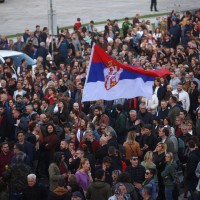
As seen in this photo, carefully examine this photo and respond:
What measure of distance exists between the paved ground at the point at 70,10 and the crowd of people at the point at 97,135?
1687cm

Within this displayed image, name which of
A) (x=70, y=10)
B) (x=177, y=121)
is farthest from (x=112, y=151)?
(x=70, y=10)

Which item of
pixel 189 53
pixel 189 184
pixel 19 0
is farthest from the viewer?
pixel 19 0

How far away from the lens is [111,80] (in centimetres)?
1775

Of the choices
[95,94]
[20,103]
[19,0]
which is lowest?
[19,0]

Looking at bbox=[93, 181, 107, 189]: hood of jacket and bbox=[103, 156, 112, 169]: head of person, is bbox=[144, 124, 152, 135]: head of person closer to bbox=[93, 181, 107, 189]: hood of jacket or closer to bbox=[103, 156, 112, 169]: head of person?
bbox=[103, 156, 112, 169]: head of person

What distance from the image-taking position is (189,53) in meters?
27.4

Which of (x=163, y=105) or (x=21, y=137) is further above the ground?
(x=21, y=137)

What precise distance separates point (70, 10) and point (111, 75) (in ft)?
105

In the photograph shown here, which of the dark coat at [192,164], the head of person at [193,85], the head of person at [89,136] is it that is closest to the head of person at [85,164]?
the head of person at [89,136]

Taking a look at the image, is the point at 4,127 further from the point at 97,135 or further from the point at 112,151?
the point at 112,151

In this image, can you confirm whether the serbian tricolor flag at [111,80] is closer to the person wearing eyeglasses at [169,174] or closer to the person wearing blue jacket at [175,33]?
the person wearing eyeglasses at [169,174]

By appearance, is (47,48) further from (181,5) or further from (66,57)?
(181,5)

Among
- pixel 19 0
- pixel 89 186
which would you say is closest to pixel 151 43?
pixel 89 186

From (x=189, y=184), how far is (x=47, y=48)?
51.6 ft
